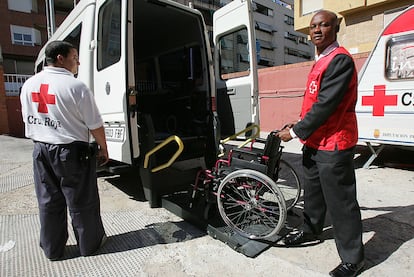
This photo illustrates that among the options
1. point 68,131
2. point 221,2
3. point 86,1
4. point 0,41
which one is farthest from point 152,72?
point 221,2

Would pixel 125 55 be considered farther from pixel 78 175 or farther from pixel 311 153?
pixel 311 153

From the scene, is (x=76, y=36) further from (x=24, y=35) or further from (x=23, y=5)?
(x=23, y=5)

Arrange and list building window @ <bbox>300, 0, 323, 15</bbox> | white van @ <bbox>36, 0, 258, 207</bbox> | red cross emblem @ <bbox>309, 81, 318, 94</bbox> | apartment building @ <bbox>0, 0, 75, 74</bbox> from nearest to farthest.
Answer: red cross emblem @ <bbox>309, 81, 318, 94</bbox>
white van @ <bbox>36, 0, 258, 207</bbox>
building window @ <bbox>300, 0, 323, 15</bbox>
apartment building @ <bbox>0, 0, 75, 74</bbox>

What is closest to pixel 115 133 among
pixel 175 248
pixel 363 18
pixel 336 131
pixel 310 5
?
pixel 175 248

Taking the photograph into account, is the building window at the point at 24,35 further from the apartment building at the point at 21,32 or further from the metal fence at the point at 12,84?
the metal fence at the point at 12,84

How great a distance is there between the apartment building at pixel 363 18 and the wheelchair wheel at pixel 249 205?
921cm

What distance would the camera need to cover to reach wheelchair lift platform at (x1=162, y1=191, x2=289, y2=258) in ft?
8.24

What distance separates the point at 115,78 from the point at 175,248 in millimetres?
1879

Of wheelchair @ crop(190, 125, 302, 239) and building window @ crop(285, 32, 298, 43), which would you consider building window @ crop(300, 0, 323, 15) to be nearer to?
wheelchair @ crop(190, 125, 302, 239)

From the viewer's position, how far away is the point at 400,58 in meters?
4.43

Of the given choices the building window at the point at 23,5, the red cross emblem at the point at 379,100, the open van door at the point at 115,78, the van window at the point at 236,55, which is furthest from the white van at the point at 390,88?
A: the building window at the point at 23,5

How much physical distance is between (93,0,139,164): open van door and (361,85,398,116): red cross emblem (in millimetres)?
3934

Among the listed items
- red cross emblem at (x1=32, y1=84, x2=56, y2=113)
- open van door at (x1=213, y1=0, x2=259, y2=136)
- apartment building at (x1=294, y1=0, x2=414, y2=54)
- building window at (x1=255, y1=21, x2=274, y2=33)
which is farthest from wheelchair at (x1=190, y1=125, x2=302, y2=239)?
building window at (x1=255, y1=21, x2=274, y2=33)

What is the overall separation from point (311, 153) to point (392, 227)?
54.5 inches
